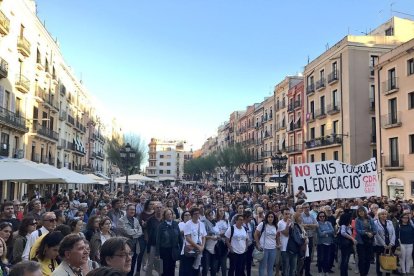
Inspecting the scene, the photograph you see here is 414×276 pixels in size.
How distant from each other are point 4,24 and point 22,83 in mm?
4948

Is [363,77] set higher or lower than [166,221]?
higher

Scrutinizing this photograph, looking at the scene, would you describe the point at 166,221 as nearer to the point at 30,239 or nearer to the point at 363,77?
the point at 30,239

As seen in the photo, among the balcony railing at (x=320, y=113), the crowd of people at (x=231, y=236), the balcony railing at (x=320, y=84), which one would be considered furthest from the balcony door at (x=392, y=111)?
the crowd of people at (x=231, y=236)

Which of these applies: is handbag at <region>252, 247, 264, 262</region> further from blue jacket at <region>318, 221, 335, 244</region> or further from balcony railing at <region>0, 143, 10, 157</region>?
balcony railing at <region>0, 143, 10, 157</region>

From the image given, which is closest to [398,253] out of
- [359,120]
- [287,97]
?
[359,120]

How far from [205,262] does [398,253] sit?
5089mm

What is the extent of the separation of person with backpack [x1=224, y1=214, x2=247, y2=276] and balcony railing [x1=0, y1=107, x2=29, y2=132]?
21319mm

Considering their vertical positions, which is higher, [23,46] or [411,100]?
[23,46]

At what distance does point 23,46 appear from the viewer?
2812 centimetres

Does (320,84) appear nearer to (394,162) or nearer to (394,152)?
(394,152)

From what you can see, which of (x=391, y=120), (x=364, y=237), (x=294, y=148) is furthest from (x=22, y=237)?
(x=294, y=148)

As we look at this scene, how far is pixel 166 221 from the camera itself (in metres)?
8.57

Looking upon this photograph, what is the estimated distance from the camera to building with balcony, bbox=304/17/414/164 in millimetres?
33625

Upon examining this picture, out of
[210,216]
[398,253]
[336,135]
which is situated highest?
[336,135]
